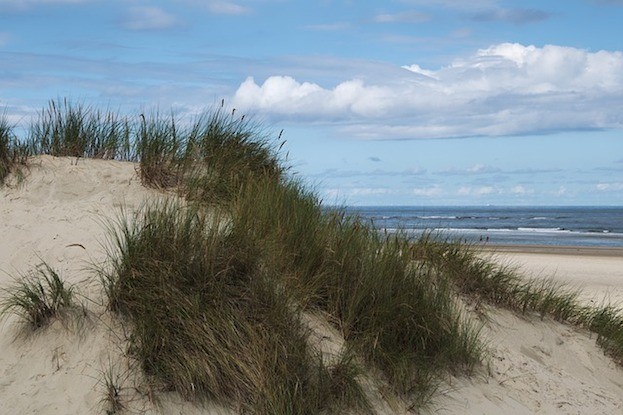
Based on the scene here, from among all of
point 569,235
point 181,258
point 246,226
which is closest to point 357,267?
point 246,226

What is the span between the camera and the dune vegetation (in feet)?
→ 20.7

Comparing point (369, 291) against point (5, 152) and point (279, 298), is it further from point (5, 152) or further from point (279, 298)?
point (5, 152)

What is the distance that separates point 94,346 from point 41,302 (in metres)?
0.67

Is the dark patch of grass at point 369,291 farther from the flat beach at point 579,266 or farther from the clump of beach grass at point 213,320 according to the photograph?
the flat beach at point 579,266

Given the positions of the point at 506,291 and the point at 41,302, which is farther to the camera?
the point at 506,291

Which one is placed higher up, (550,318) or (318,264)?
(318,264)

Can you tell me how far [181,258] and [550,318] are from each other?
511 cm

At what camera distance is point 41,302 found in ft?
22.6

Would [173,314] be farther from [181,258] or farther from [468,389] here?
[468,389]

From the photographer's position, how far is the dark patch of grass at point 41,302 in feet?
22.4

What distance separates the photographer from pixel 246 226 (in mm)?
7332

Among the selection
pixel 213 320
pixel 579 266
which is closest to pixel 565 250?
pixel 579 266

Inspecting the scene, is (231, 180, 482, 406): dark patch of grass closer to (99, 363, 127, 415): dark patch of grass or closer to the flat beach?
(99, 363, 127, 415): dark patch of grass

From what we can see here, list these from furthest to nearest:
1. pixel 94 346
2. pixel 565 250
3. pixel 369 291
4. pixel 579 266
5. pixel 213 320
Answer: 1. pixel 565 250
2. pixel 579 266
3. pixel 369 291
4. pixel 94 346
5. pixel 213 320
